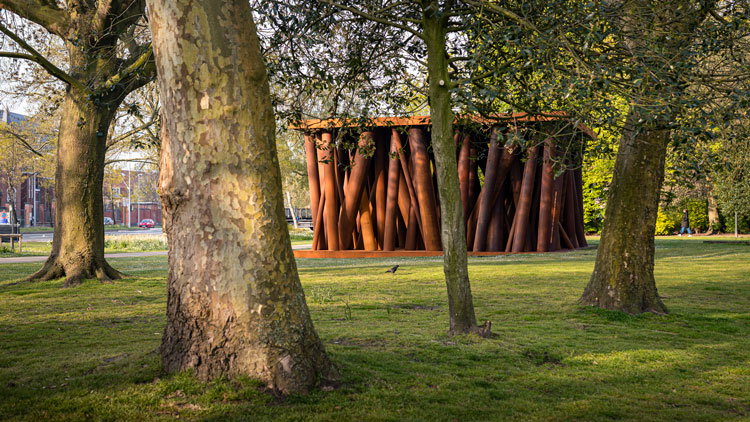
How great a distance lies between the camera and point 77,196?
1252 cm

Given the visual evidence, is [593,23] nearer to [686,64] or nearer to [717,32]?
[686,64]

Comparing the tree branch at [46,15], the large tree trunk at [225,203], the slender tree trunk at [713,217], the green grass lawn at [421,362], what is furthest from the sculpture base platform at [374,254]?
the slender tree trunk at [713,217]

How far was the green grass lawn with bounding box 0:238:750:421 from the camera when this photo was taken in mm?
4188

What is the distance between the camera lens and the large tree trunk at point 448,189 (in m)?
6.60

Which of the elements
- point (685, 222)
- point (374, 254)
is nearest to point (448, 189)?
point (374, 254)

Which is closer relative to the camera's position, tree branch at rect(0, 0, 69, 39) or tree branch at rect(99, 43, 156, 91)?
tree branch at rect(99, 43, 156, 91)

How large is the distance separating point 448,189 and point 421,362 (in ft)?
6.61

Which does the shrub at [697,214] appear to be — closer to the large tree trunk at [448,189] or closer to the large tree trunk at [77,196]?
the large tree trunk at [77,196]

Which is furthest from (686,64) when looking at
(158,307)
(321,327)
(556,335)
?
(158,307)

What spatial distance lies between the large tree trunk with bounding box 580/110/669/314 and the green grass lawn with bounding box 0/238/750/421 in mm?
376

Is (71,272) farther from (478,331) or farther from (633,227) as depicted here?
(633,227)

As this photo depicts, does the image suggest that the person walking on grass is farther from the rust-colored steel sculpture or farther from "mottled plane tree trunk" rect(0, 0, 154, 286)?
"mottled plane tree trunk" rect(0, 0, 154, 286)

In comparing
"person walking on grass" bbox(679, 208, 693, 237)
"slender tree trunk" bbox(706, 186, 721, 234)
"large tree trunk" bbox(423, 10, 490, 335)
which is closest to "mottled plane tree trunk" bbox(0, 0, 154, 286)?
"large tree trunk" bbox(423, 10, 490, 335)

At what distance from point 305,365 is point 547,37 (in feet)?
12.3
